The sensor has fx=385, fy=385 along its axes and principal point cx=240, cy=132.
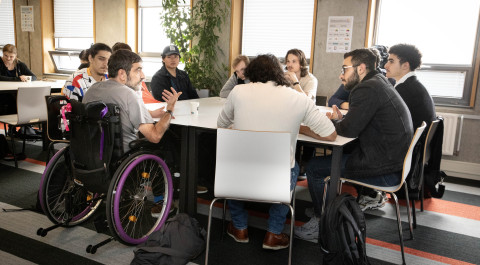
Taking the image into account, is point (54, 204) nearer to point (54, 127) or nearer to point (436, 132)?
point (54, 127)

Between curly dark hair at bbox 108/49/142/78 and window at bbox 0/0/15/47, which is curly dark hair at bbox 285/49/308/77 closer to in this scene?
curly dark hair at bbox 108/49/142/78

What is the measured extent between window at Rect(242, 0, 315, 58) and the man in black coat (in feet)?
6.42

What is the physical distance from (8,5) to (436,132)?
8226 mm

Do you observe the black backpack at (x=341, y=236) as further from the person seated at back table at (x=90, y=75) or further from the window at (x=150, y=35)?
the window at (x=150, y=35)

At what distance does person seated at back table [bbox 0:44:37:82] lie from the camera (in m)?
5.60

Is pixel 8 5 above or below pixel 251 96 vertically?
above

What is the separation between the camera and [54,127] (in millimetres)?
3328

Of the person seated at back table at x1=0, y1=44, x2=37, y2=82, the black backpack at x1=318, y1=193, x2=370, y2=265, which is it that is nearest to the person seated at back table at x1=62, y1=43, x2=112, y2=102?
the black backpack at x1=318, y1=193, x2=370, y2=265

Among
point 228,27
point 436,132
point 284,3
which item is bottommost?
point 436,132

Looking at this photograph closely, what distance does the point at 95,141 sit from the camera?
2232 mm

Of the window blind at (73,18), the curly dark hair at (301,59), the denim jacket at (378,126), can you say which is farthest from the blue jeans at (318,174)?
the window blind at (73,18)

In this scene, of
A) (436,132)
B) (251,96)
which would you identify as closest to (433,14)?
(436,132)

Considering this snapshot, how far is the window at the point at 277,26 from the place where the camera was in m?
5.16

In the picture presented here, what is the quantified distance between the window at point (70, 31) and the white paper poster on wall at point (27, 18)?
1.46ft
